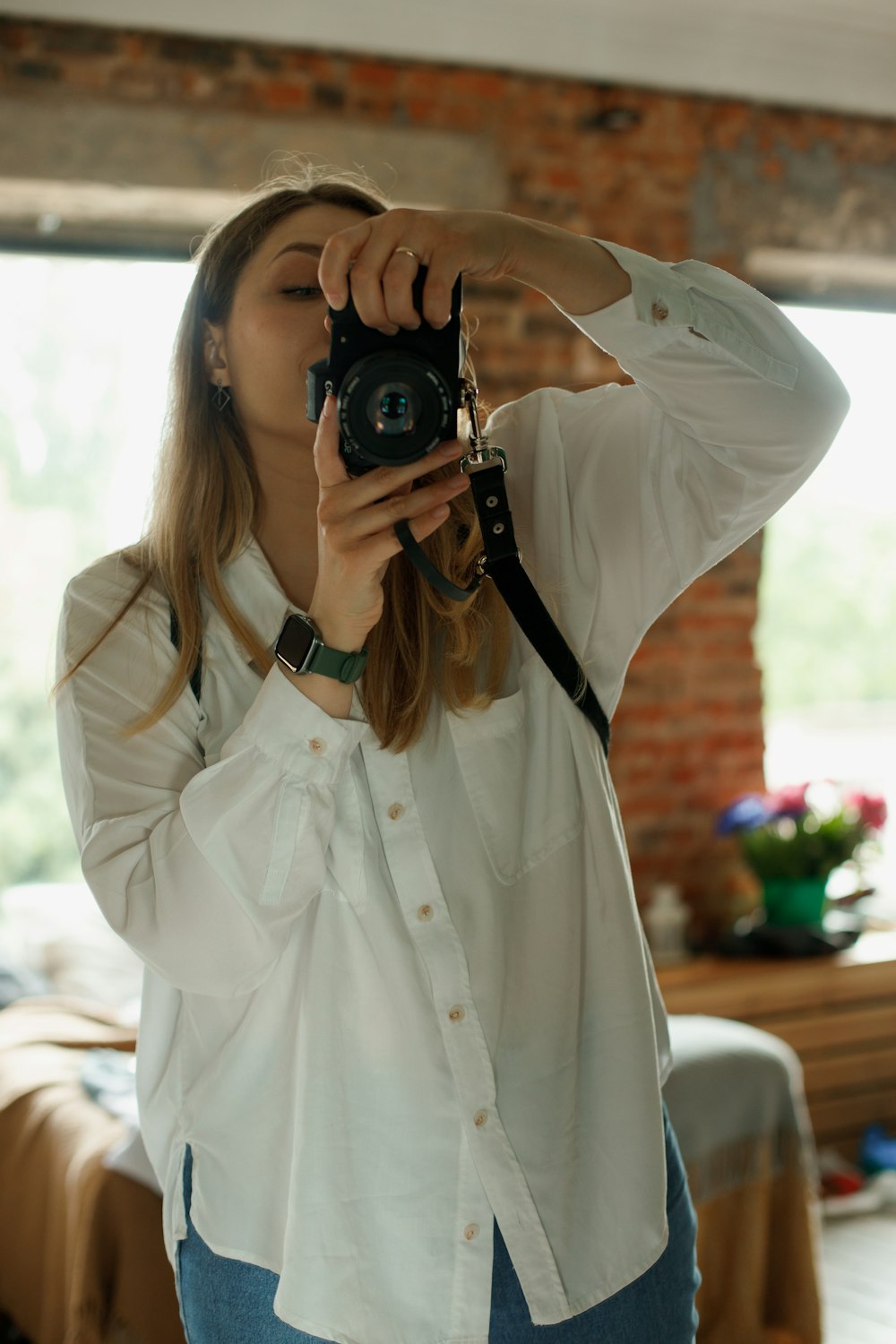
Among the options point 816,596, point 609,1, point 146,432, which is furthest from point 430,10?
point 816,596

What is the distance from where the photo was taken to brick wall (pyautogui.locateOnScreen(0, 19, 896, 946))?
9.43 ft

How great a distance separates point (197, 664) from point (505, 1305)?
537 mm

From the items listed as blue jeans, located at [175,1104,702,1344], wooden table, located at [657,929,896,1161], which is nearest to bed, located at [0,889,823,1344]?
wooden table, located at [657,929,896,1161]

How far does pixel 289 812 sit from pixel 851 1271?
238 cm

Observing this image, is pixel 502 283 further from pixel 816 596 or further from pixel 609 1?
pixel 816 596

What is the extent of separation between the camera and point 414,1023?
0.95 metres

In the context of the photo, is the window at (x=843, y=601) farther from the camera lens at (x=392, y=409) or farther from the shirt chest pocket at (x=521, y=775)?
the camera lens at (x=392, y=409)

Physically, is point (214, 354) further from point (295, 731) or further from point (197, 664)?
point (295, 731)

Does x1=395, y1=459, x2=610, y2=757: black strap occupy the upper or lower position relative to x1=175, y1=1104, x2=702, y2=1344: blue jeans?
upper

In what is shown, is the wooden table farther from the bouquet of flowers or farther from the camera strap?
the camera strap

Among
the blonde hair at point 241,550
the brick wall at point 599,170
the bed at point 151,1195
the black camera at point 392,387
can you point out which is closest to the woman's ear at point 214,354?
the blonde hair at point 241,550

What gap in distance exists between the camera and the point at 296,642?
0.91 metres

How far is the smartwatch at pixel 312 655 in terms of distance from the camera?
90 centimetres

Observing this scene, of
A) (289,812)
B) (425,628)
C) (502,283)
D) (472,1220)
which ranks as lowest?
(472,1220)
